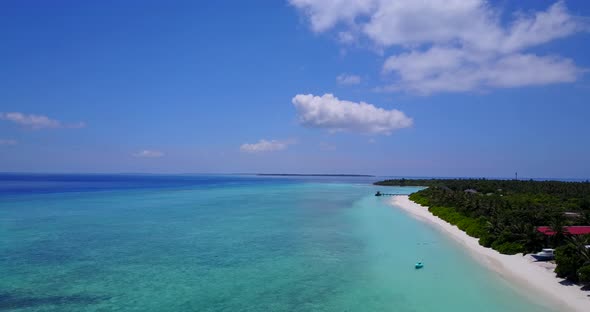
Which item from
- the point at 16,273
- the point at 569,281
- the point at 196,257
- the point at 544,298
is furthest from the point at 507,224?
the point at 16,273

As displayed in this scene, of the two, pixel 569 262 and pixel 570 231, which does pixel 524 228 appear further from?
pixel 569 262

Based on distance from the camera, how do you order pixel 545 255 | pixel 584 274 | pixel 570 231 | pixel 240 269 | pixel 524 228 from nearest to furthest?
1. pixel 584 274
2. pixel 240 269
3. pixel 545 255
4. pixel 570 231
5. pixel 524 228

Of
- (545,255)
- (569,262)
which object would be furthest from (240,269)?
(545,255)

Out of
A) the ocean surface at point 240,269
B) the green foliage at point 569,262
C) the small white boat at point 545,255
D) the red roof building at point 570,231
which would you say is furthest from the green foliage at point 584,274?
the red roof building at point 570,231

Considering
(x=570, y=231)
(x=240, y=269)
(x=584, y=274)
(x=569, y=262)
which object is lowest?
(x=240, y=269)

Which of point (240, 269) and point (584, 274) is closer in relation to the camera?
point (584, 274)

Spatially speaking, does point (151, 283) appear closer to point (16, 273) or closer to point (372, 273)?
point (16, 273)

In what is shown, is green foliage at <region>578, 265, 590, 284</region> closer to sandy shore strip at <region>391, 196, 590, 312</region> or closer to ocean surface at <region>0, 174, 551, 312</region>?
sandy shore strip at <region>391, 196, 590, 312</region>

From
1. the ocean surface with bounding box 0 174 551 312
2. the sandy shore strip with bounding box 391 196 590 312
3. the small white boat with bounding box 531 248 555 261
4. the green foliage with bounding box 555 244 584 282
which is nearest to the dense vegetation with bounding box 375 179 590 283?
the green foliage with bounding box 555 244 584 282
